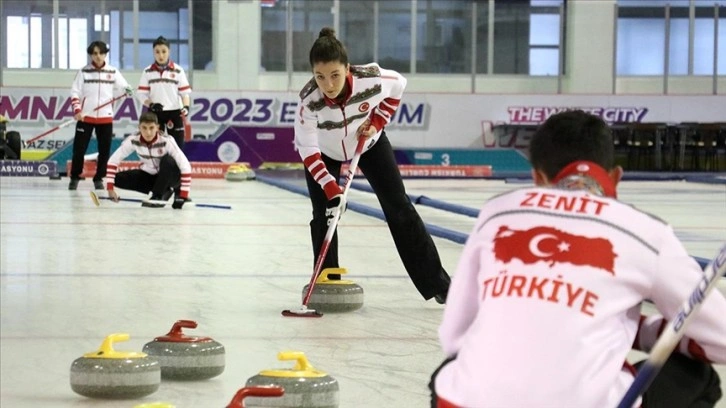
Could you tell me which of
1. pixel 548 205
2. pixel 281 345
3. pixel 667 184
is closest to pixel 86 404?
pixel 281 345

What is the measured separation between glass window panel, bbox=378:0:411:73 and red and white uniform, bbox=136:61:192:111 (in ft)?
24.6

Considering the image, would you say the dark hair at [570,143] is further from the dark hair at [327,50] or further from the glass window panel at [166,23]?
the glass window panel at [166,23]

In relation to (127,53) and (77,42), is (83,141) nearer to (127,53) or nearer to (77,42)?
(127,53)

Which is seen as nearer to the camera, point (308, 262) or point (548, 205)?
point (548, 205)

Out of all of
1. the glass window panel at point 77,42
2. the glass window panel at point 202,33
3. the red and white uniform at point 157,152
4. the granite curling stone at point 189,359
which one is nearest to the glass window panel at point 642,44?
the glass window panel at point 202,33

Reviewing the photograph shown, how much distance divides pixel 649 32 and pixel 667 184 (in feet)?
15.6

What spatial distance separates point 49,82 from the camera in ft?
62.2

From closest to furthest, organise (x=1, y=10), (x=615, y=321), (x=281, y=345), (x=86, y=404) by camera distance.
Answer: (x=615, y=321) < (x=86, y=404) < (x=281, y=345) < (x=1, y=10)

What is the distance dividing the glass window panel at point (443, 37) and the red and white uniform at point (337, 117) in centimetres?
1482

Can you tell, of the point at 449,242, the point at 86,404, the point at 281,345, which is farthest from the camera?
the point at 449,242

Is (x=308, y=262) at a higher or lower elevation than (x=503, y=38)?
lower

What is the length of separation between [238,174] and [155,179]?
16.8 ft

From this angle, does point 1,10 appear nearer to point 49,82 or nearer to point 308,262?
point 49,82

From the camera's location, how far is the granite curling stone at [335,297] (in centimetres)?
475
